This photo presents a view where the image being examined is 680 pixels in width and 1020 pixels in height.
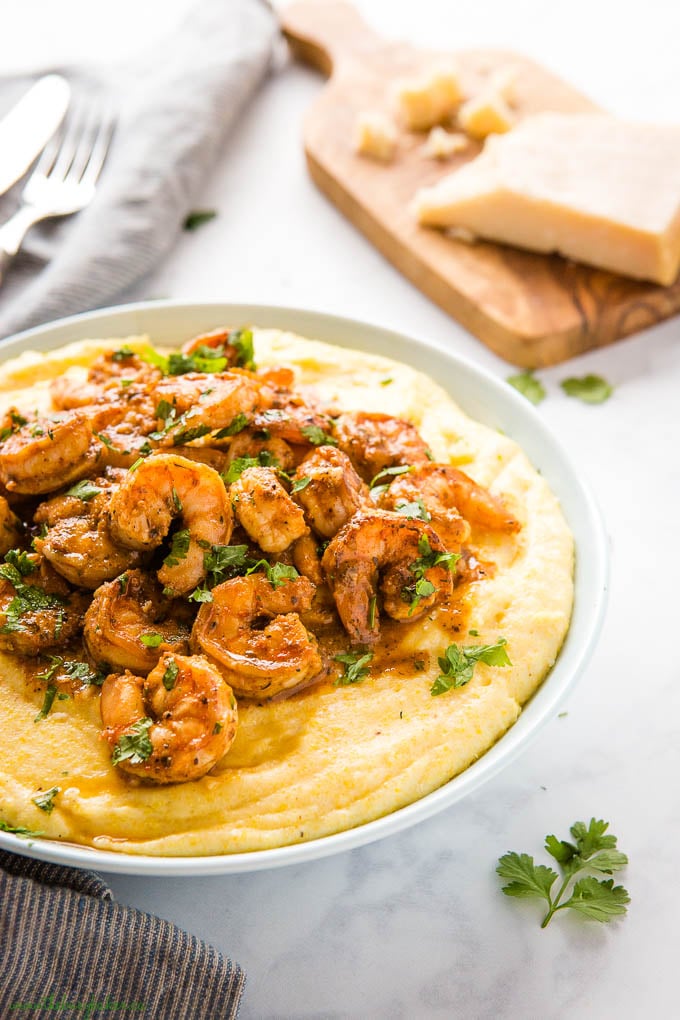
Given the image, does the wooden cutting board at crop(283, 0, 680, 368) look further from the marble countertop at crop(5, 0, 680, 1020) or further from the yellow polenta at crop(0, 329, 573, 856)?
the yellow polenta at crop(0, 329, 573, 856)

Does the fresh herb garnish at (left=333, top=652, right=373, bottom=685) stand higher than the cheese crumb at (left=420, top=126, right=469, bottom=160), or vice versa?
the cheese crumb at (left=420, top=126, right=469, bottom=160)

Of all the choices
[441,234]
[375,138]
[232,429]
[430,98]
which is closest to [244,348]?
[232,429]

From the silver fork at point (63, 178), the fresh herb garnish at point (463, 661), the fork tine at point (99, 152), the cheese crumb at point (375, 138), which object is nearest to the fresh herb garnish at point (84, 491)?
the fresh herb garnish at point (463, 661)

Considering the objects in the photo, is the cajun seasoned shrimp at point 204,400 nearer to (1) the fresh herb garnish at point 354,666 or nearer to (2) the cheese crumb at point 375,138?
(1) the fresh herb garnish at point 354,666

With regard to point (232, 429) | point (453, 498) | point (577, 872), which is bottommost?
point (577, 872)

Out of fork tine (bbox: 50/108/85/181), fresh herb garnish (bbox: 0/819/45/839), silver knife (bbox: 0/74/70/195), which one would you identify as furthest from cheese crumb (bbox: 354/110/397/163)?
fresh herb garnish (bbox: 0/819/45/839)

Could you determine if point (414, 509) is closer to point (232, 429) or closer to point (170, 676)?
point (232, 429)
